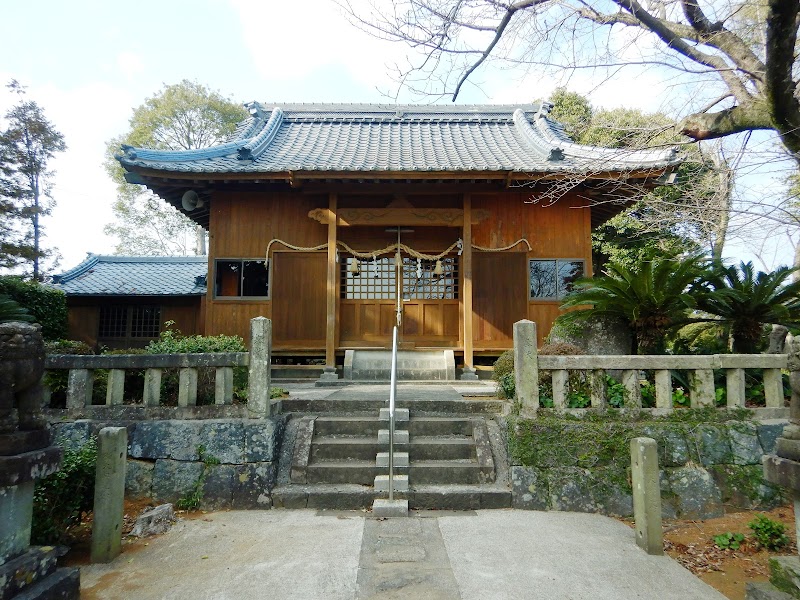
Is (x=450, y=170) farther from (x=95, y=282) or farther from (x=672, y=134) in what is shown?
(x=95, y=282)

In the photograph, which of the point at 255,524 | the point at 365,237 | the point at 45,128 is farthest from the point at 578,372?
the point at 45,128

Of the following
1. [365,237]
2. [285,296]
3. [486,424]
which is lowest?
[486,424]

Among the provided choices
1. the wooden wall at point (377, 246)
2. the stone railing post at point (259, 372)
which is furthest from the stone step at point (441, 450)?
the wooden wall at point (377, 246)

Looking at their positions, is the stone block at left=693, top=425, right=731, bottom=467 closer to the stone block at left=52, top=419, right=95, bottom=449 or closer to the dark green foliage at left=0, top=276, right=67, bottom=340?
the stone block at left=52, top=419, right=95, bottom=449

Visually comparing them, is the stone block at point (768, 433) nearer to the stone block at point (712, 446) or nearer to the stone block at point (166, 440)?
the stone block at point (712, 446)

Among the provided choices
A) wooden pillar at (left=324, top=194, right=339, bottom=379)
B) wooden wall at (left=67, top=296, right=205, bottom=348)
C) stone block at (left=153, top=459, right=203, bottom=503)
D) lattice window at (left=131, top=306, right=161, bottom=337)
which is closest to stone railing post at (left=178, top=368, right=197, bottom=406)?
stone block at (left=153, top=459, right=203, bottom=503)

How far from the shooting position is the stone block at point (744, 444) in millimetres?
5133

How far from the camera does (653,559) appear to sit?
3.79 meters

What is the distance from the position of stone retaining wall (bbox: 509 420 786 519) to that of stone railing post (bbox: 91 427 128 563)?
3676mm

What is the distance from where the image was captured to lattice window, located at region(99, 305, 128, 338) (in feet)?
46.6

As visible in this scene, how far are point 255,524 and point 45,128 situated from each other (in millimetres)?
19465

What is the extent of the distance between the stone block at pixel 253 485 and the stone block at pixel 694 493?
4288mm

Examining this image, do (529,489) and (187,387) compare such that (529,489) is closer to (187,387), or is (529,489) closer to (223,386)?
(223,386)

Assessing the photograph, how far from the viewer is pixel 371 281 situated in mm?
10492
